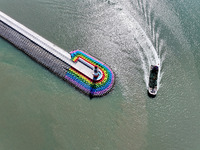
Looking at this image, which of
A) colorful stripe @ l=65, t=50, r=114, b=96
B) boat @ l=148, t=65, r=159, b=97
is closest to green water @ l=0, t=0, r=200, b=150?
boat @ l=148, t=65, r=159, b=97

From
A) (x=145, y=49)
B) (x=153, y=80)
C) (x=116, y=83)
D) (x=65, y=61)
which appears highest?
(x=145, y=49)

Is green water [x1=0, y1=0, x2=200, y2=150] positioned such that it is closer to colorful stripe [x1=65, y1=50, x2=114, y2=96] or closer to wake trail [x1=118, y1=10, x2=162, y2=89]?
wake trail [x1=118, y1=10, x2=162, y2=89]

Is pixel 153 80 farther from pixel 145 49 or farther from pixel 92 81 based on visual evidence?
pixel 92 81

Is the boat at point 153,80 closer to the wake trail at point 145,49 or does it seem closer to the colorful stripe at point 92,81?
the wake trail at point 145,49

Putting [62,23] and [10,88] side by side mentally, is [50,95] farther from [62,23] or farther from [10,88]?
[62,23]

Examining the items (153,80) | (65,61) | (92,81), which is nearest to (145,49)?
(153,80)

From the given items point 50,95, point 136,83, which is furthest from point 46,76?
point 136,83
